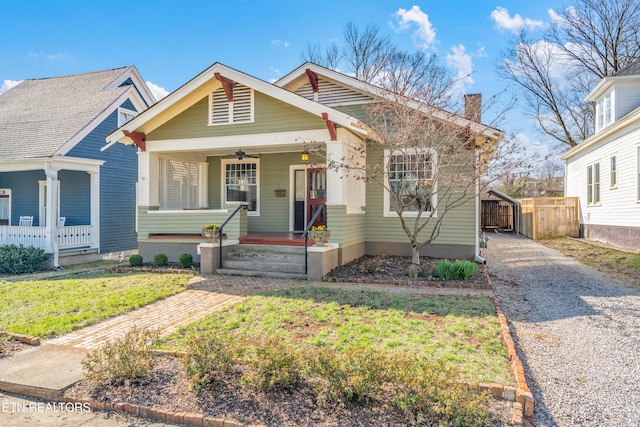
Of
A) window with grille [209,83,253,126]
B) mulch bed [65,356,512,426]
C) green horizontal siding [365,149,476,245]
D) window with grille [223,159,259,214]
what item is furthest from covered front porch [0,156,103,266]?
mulch bed [65,356,512,426]

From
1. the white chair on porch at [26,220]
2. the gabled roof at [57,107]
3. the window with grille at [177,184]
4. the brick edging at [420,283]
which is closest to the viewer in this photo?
the brick edging at [420,283]

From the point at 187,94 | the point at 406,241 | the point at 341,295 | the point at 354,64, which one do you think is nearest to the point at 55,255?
the point at 187,94

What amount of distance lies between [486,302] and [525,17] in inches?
1033

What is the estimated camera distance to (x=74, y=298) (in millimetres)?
7352

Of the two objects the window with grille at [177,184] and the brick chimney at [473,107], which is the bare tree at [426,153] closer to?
the brick chimney at [473,107]

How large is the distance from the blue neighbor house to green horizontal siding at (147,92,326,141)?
3.94 m

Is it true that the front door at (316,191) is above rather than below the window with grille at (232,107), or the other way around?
below

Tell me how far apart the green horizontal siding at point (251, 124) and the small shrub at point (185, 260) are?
10.3 feet

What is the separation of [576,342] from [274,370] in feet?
13.1

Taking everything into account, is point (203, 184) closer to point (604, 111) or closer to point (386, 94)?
point (386, 94)

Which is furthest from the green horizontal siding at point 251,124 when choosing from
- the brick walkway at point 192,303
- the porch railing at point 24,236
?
the porch railing at point 24,236

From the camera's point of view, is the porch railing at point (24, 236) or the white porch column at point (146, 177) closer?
the white porch column at point (146, 177)

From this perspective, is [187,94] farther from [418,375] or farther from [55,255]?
[418,375]

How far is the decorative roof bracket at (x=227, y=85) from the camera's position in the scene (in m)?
10.0
